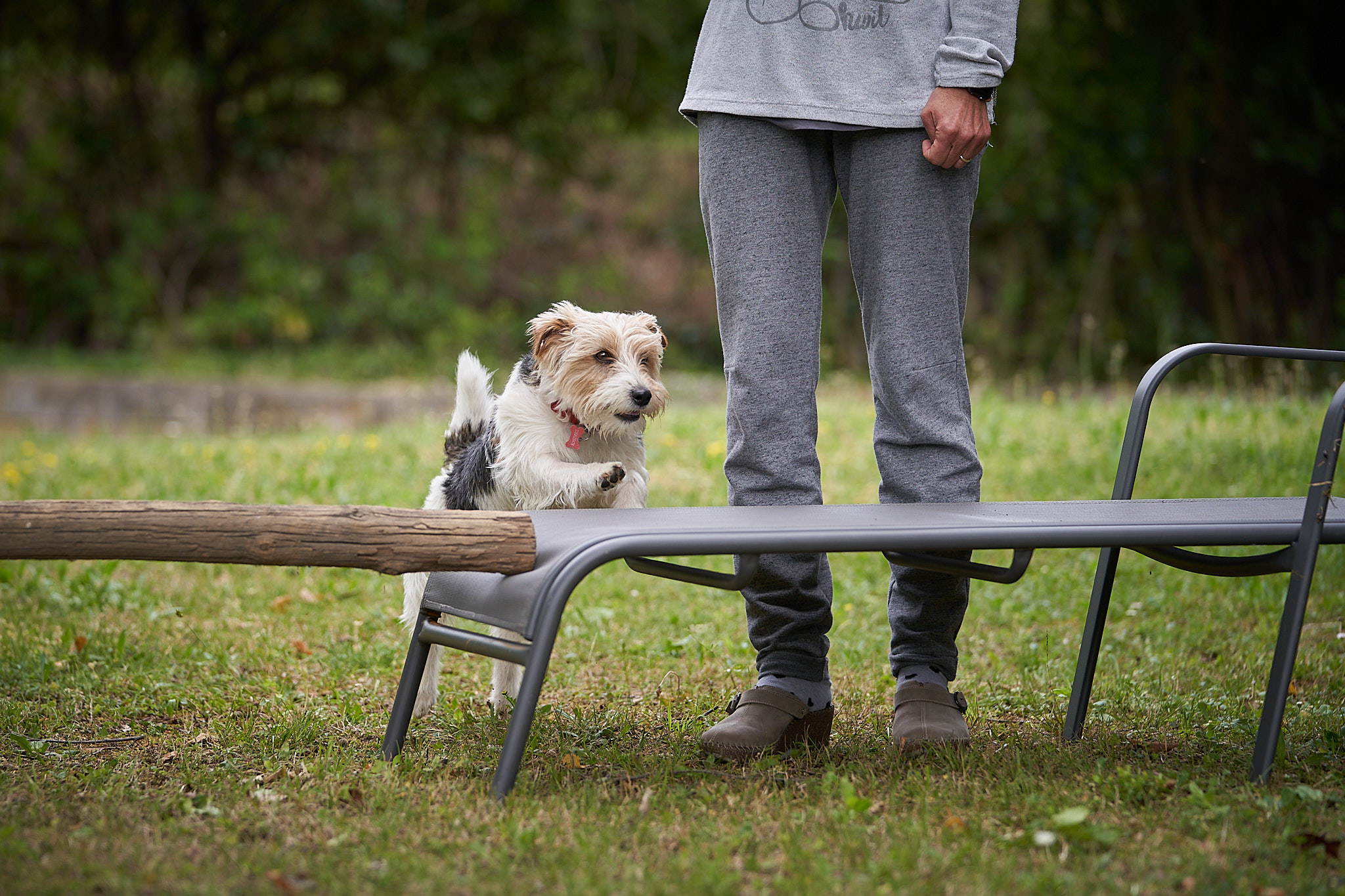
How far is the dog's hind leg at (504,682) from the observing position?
10.6 feet

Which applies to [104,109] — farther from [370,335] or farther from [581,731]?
[581,731]

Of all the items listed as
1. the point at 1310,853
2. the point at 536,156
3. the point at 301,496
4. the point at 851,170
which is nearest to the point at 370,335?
the point at 536,156

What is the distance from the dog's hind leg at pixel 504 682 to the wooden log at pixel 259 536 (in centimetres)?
91

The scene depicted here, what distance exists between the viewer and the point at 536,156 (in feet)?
41.7

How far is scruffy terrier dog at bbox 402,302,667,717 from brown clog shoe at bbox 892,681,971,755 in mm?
781

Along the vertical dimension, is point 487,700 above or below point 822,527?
below

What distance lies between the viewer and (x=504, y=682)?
3.27 metres

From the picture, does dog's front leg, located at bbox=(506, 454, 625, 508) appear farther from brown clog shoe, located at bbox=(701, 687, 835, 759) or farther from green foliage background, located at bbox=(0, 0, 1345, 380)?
green foliage background, located at bbox=(0, 0, 1345, 380)

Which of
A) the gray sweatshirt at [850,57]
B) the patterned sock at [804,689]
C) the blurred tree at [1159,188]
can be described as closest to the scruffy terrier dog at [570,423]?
the patterned sock at [804,689]

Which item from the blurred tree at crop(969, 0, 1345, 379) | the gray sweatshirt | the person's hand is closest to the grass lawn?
the person's hand

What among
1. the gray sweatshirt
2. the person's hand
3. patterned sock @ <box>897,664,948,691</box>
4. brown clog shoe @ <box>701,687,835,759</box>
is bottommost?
brown clog shoe @ <box>701,687,835,759</box>

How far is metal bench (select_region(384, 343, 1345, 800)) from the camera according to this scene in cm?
227

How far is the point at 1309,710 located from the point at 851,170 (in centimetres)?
190

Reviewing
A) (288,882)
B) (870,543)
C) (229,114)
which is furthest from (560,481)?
(229,114)
